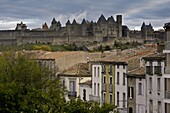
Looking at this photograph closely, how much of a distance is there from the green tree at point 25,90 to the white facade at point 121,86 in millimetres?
5948

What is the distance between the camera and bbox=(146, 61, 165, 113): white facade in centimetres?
3912

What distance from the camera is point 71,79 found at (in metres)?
61.6

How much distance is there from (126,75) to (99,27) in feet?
494

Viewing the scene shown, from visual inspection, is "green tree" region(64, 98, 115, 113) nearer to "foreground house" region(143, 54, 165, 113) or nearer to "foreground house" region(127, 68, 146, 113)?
"foreground house" region(143, 54, 165, 113)

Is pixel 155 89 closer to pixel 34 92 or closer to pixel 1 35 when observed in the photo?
pixel 34 92

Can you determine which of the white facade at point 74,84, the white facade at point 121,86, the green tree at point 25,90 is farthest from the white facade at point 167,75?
the white facade at point 74,84

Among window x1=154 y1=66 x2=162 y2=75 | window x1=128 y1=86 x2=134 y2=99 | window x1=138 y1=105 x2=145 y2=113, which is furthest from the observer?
window x1=128 y1=86 x2=134 y2=99

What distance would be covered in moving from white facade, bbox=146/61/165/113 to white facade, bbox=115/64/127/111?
5.14 meters

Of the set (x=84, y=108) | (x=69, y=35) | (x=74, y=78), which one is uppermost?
(x=69, y=35)

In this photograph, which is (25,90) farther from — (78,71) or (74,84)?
(78,71)

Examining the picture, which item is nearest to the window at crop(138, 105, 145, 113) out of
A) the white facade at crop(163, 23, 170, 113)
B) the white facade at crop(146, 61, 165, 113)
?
the white facade at crop(146, 61, 165, 113)

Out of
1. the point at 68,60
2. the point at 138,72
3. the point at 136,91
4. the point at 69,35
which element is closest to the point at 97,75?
the point at 138,72

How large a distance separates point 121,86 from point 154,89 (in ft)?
24.1

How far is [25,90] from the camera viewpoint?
38.3 metres
